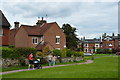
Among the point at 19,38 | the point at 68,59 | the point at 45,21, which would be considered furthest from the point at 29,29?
the point at 68,59

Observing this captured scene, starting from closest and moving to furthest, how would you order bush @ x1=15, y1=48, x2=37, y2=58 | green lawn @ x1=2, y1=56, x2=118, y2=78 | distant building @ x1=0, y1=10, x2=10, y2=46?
1. green lawn @ x1=2, y1=56, x2=118, y2=78
2. bush @ x1=15, y1=48, x2=37, y2=58
3. distant building @ x1=0, y1=10, x2=10, y2=46

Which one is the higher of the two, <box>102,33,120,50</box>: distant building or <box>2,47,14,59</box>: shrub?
<box>102,33,120,50</box>: distant building

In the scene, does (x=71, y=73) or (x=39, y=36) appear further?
(x=39, y=36)

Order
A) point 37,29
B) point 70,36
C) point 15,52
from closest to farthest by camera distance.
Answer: point 15,52, point 37,29, point 70,36

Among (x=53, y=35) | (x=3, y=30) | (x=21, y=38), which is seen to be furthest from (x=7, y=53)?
(x=53, y=35)

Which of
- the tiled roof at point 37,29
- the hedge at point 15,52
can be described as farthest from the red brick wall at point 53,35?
the hedge at point 15,52

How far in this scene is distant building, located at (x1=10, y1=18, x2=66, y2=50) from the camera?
41.3 metres

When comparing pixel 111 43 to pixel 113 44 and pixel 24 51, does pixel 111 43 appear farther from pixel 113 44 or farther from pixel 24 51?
pixel 24 51

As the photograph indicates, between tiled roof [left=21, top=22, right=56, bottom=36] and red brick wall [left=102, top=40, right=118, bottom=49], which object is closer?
tiled roof [left=21, top=22, right=56, bottom=36]

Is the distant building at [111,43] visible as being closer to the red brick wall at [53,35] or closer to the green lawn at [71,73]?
the red brick wall at [53,35]

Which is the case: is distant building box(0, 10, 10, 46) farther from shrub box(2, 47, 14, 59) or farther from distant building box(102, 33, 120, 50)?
distant building box(102, 33, 120, 50)

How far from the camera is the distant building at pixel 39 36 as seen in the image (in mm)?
41344

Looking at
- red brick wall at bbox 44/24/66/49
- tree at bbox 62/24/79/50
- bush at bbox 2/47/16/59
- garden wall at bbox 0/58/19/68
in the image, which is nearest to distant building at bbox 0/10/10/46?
bush at bbox 2/47/16/59

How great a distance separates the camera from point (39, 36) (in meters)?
42.7
